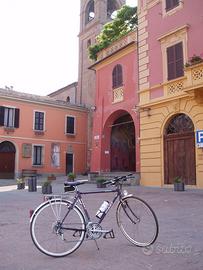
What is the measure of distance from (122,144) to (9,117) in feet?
39.4

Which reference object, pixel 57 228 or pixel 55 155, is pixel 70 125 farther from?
pixel 57 228

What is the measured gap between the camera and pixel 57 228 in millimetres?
4508

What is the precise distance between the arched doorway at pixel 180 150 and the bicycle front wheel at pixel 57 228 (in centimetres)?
1142

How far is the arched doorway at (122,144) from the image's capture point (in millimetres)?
22828

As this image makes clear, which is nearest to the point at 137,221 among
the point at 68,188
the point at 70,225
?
the point at 70,225

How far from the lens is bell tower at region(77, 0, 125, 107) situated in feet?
131

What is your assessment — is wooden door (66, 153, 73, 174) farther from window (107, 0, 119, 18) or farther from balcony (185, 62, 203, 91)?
balcony (185, 62, 203, 91)

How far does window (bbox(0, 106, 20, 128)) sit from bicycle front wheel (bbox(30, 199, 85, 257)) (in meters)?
26.4

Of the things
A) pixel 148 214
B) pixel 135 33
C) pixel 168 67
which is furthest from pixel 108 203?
pixel 135 33

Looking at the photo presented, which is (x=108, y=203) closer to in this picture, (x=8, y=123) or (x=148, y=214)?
(x=148, y=214)

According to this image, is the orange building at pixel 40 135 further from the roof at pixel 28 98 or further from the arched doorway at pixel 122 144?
the arched doorway at pixel 122 144

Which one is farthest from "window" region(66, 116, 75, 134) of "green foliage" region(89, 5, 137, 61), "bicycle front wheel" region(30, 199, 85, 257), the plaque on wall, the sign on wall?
"bicycle front wheel" region(30, 199, 85, 257)

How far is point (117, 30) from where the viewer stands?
27.4 metres

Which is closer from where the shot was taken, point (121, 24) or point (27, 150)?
point (121, 24)
